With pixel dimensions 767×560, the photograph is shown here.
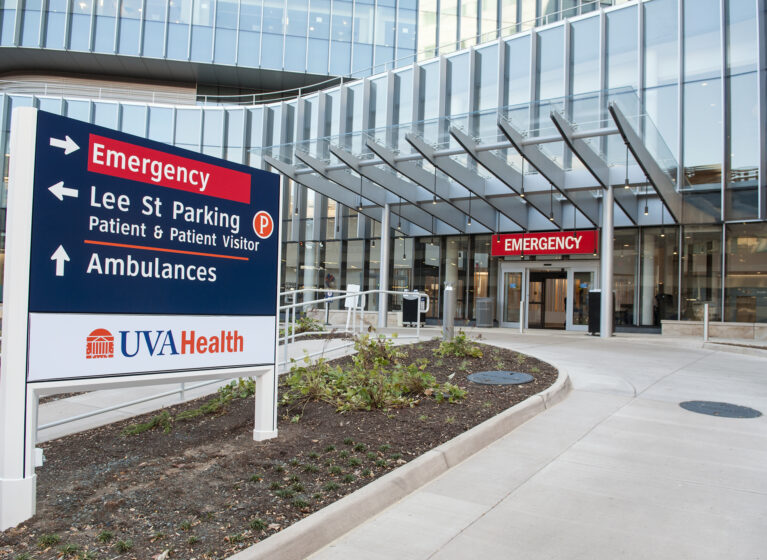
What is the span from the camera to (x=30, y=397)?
348cm

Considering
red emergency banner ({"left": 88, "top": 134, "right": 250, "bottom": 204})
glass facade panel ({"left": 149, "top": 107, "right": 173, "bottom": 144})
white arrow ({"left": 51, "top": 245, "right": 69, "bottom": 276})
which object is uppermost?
glass facade panel ({"left": 149, "top": 107, "right": 173, "bottom": 144})

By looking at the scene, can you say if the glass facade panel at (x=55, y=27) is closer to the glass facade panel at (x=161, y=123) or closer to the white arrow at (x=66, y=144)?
the glass facade panel at (x=161, y=123)

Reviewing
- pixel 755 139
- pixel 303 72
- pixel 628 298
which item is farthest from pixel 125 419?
pixel 303 72

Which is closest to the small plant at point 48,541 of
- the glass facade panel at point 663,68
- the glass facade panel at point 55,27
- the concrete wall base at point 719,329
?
the concrete wall base at point 719,329

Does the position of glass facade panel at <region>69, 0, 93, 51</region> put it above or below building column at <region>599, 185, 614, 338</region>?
above

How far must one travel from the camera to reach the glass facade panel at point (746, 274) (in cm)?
1730

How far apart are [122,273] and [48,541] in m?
1.69

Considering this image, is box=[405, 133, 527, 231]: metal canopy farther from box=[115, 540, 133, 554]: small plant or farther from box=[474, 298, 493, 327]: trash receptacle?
box=[115, 540, 133, 554]: small plant

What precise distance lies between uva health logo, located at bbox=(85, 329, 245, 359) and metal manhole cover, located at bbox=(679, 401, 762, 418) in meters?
5.32

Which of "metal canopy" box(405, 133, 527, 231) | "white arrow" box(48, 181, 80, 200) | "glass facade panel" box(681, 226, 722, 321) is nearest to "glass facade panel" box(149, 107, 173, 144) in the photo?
"metal canopy" box(405, 133, 527, 231)

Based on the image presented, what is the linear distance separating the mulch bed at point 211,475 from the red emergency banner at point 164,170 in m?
2.17

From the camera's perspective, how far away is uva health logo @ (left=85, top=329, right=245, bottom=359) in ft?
12.6

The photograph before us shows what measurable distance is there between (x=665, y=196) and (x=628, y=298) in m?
4.20

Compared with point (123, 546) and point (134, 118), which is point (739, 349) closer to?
point (123, 546)
